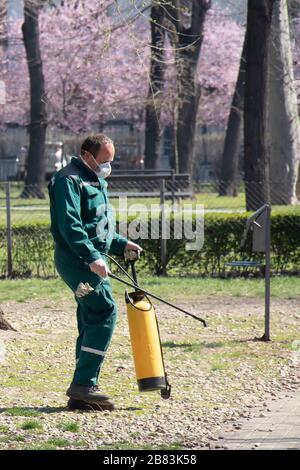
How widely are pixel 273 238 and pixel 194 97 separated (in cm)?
1940

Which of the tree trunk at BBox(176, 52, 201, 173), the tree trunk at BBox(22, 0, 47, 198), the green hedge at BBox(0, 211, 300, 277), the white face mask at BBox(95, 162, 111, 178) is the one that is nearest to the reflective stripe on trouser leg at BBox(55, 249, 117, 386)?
the white face mask at BBox(95, 162, 111, 178)

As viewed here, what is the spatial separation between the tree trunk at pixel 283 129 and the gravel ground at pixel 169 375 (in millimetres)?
15193

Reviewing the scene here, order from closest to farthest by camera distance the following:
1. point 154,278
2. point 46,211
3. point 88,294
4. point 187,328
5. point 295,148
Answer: point 88,294 → point 187,328 → point 154,278 → point 46,211 → point 295,148

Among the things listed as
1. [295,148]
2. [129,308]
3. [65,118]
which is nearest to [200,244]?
[129,308]

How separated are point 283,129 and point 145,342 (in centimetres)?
2319

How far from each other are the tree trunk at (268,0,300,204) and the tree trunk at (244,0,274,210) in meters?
9.74

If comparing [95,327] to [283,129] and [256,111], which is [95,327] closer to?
[256,111]

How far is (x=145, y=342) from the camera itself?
287 inches

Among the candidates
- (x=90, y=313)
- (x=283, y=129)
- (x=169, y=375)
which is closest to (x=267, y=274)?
(x=169, y=375)

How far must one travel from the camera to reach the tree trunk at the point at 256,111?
16.6m

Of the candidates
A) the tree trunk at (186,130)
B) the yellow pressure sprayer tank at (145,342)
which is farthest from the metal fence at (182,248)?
the tree trunk at (186,130)

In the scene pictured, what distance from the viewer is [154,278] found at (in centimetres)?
1496

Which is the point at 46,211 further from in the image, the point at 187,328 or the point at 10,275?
the point at 187,328

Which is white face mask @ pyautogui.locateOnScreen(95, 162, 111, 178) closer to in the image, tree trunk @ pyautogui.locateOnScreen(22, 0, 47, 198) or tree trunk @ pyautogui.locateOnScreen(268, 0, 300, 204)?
tree trunk @ pyautogui.locateOnScreen(268, 0, 300, 204)
